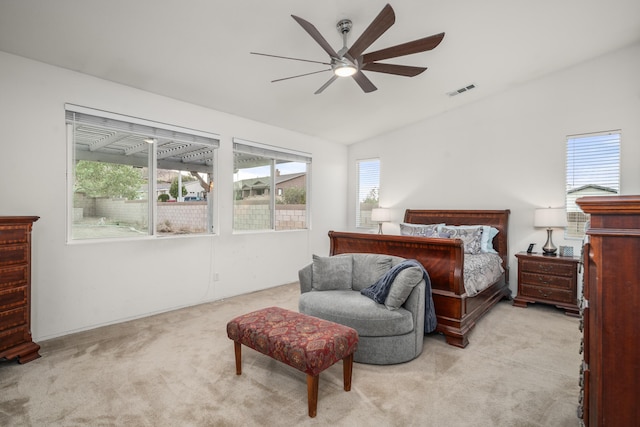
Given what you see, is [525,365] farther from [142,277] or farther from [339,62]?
[142,277]

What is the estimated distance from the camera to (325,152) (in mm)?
6176

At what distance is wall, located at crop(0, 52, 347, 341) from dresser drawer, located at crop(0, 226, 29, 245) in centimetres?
42

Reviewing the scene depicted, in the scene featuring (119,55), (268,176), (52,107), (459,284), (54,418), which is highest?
(119,55)

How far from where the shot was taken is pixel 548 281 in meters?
4.15

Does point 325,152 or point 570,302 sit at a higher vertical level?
point 325,152

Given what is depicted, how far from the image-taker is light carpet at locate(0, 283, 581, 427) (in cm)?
199

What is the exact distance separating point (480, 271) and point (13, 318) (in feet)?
14.4

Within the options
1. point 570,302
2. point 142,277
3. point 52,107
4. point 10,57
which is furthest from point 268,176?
point 570,302

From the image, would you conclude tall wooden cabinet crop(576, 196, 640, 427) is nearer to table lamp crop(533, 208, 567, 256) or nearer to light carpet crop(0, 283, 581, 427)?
light carpet crop(0, 283, 581, 427)

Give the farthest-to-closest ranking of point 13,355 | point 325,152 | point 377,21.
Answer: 1. point 325,152
2. point 13,355
3. point 377,21

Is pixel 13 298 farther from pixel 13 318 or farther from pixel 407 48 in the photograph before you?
pixel 407 48

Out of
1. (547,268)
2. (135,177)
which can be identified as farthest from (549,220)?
(135,177)

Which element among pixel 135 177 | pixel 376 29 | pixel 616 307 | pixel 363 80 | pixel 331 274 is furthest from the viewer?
pixel 135 177

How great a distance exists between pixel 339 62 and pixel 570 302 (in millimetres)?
3982
